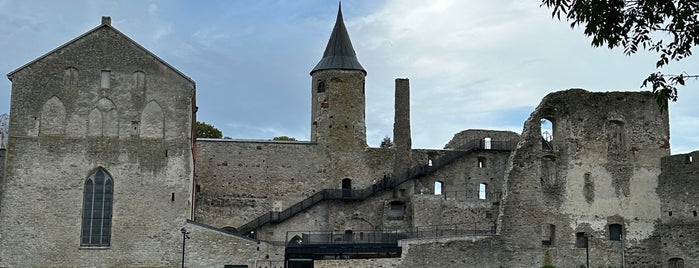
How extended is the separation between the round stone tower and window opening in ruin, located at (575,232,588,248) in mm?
13158

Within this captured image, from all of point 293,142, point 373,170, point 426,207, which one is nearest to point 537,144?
point 426,207

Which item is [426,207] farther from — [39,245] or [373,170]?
[39,245]

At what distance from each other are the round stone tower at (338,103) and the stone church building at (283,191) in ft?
5.09

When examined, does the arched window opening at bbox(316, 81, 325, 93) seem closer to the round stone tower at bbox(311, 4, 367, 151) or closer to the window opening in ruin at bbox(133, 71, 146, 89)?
the round stone tower at bbox(311, 4, 367, 151)

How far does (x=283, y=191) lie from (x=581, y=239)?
15.9 metres

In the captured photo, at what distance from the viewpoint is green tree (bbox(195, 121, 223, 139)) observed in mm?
61812

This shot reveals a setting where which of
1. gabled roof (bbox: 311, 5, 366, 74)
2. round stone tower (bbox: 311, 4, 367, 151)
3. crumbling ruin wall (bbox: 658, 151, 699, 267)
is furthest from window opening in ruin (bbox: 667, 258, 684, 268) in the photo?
gabled roof (bbox: 311, 5, 366, 74)

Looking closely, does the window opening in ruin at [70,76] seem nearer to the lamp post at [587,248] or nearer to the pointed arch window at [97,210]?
the pointed arch window at [97,210]

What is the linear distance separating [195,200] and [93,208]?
7792 mm

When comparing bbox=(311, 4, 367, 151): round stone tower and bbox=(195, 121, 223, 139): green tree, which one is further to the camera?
bbox=(195, 121, 223, 139): green tree

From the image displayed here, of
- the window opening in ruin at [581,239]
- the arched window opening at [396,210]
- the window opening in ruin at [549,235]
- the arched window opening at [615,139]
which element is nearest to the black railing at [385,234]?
the arched window opening at [396,210]

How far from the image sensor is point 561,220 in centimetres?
4225

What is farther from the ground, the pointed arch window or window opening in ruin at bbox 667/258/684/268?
the pointed arch window

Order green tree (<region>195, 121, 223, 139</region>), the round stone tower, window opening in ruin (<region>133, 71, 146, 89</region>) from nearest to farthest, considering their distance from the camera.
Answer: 1. window opening in ruin (<region>133, 71, 146, 89</region>)
2. the round stone tower
3. green tree (<region>195, 121, 223, 139</region>)
